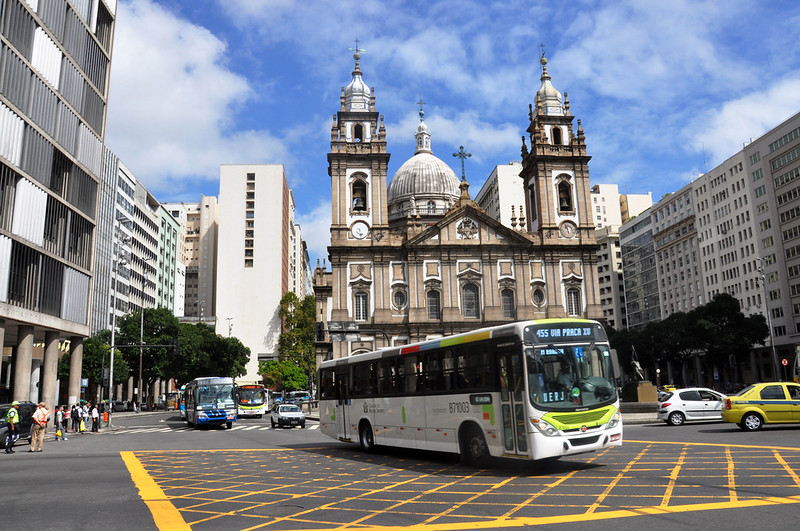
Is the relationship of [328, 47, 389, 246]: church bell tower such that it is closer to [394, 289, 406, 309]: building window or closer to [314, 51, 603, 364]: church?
[314, 51, 603, 364]: church

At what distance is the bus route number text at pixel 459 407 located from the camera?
1419 centimetres

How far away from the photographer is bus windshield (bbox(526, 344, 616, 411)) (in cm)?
1253

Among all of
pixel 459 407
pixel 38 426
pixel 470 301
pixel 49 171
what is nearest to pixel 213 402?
pixel 38 426

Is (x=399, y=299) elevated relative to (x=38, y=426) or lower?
elevated

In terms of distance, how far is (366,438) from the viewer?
18688 mm

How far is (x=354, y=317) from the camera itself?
5572cm

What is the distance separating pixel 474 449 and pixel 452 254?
43.6 metres

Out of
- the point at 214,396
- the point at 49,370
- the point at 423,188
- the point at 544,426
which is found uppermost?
the point at 423,188

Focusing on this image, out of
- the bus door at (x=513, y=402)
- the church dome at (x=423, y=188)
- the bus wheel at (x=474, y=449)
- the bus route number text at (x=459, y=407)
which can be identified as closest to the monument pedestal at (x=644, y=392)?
the bus wheel at (x=474, y=449)

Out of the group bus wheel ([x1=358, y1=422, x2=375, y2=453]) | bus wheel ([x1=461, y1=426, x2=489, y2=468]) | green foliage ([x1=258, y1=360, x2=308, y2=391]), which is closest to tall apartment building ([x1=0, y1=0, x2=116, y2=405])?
bus wheel ([x1=358, y1=422, x2=375, y2=453])

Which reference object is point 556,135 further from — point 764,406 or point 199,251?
point 199,251

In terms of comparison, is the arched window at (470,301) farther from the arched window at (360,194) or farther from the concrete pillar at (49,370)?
the concrete pillar at (49,370)

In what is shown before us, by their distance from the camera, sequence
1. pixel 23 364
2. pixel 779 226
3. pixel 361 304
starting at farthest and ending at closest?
pixel 779 226
pixel 361 304
pixel 23 364

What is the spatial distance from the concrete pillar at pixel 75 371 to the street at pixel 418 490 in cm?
2199
